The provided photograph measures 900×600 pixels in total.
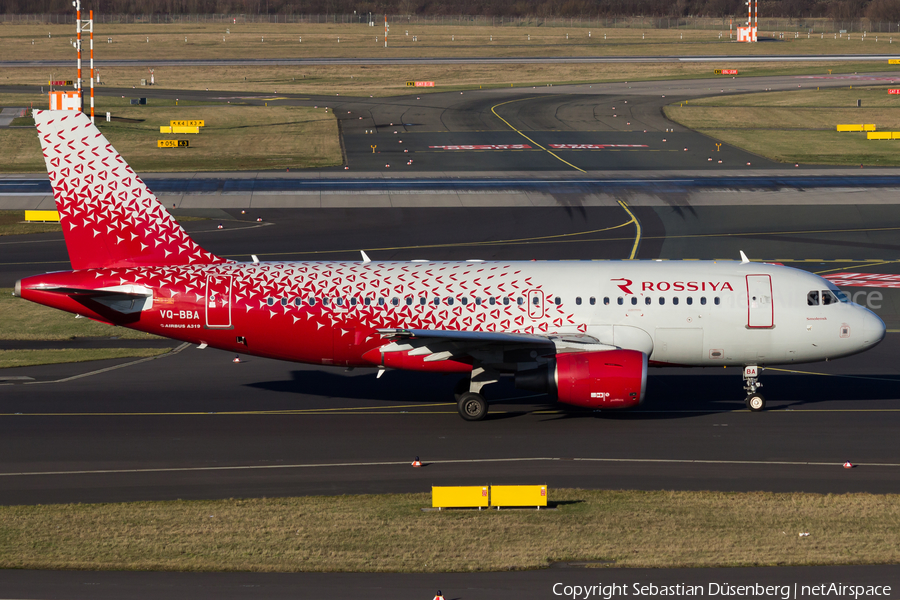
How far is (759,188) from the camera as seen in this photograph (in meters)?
74.4

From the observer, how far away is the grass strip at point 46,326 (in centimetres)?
4347

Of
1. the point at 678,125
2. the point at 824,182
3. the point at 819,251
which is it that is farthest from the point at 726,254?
the point at 678,125

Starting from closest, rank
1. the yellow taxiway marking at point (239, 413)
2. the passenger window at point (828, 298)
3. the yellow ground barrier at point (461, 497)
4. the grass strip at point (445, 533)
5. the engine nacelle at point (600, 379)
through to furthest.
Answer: the grass strip at point (445, 533)
the yellow ground barrier at point (461, 497)
the engine nacelle at point (600, 379)
the passenger window at point (828, 298)
the yellow taxiway marking at point (239, 413)

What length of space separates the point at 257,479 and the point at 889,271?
128 feet

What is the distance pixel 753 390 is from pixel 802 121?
3359 inches

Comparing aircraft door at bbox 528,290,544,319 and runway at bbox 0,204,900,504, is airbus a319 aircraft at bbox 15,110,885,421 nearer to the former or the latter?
aircraft door at bbox 528,290,544,319

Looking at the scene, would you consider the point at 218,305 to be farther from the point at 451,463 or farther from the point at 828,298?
the point at 828,298

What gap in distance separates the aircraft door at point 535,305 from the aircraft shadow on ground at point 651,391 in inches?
139

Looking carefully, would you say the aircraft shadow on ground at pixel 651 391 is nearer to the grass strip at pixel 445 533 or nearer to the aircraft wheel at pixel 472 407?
the aircraft wheel at pixel 472 407

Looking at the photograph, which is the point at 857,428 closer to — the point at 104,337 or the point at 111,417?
the point at 111,417

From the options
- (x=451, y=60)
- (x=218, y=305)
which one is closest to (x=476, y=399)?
(x=218, y=305)

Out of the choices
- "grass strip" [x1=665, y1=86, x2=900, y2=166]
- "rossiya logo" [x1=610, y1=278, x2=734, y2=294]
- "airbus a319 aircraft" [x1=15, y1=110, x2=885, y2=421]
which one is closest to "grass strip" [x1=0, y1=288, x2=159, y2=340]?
"airbus a319 aircraft" [x1=15, y1=110, x2=885, y2=421]

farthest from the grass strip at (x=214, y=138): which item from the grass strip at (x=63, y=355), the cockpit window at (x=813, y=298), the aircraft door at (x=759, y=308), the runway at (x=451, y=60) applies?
the cockpit window at (x=813, y=298)

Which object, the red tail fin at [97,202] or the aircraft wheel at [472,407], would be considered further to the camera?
the aircraft wheel at [472,407]
